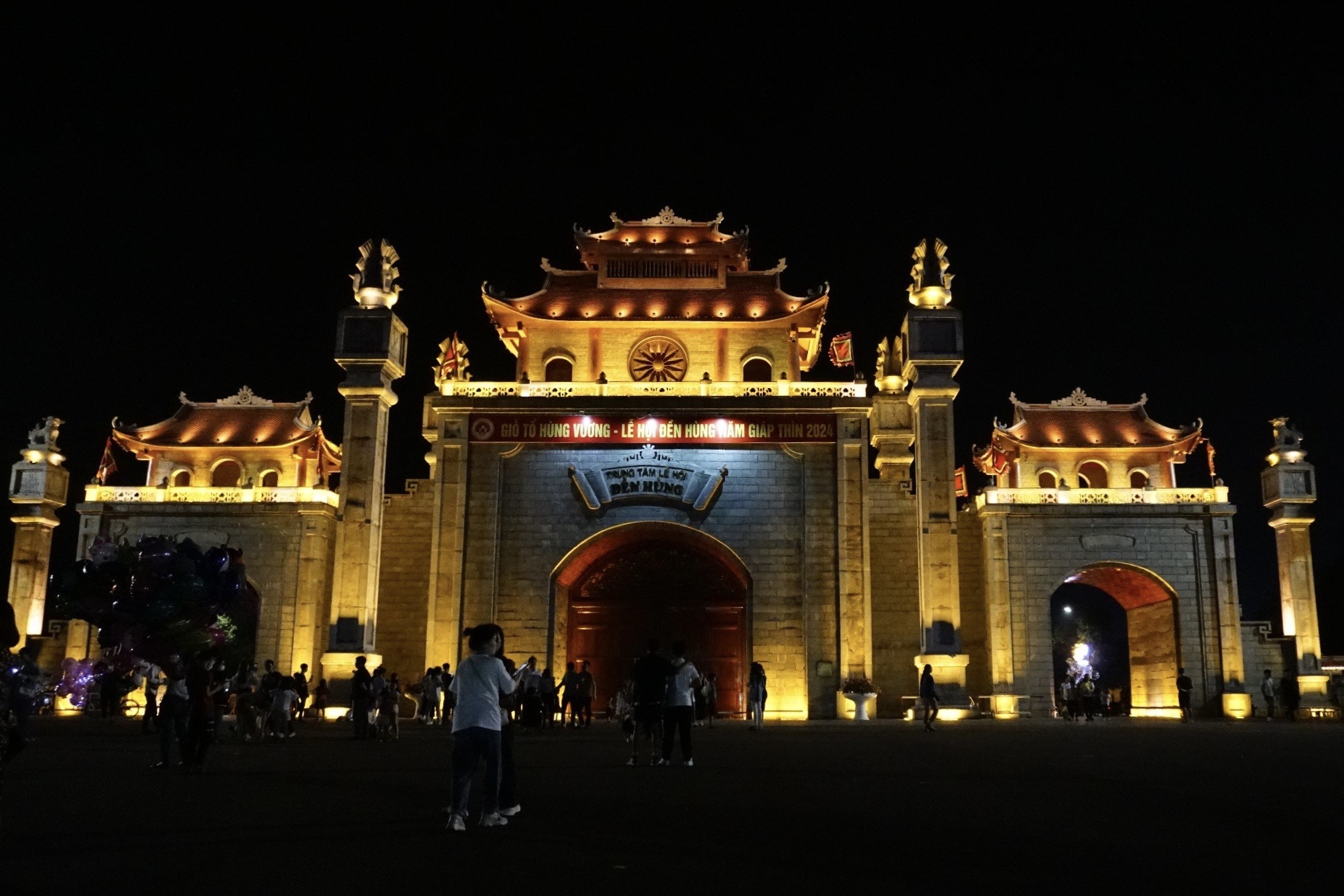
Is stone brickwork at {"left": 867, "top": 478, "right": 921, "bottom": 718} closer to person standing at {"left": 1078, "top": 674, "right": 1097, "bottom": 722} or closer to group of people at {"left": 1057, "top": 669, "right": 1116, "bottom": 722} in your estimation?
group of people at {"left": 1057, "top": 669, "right": 1116, "bottom": 722}

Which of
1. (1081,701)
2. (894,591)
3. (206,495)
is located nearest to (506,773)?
(894,591)

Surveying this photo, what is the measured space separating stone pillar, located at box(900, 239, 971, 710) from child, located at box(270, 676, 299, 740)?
49.8ft

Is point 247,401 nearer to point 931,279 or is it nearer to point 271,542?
point 271,542

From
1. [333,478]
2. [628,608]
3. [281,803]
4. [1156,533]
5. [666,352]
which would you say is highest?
[666,352]

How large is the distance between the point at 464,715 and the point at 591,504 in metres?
22.5

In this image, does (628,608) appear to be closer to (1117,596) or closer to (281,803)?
(1117,596)

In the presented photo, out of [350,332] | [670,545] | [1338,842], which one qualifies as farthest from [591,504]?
[1338,842]

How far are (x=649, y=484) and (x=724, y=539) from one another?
2.33 m

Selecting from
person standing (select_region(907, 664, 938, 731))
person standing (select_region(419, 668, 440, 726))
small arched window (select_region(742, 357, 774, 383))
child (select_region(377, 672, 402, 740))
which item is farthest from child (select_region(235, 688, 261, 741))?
small arched window (select_region(742, 357, 774, 383))

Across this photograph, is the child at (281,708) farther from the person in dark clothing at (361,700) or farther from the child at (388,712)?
the child at (388,712)

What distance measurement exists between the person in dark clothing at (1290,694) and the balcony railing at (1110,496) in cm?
512

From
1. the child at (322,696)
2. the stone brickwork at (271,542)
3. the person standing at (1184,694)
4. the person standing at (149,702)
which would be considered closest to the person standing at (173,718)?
the person standing at (149,702)

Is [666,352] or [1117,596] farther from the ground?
[666,352]

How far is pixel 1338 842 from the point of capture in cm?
725
